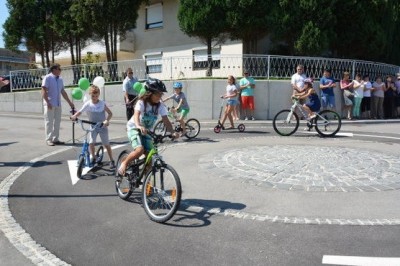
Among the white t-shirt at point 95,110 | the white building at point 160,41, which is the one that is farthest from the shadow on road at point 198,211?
the white building at point 160,41

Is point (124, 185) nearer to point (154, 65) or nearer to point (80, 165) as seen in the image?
point (80, 165)

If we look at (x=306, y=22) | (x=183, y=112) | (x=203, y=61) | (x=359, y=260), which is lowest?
(x=359, y=260)

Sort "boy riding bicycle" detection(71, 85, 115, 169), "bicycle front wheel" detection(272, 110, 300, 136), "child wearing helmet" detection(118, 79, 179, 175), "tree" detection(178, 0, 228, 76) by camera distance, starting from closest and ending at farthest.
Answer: "child wearing helmet" detection(118, 79, 179, 175) < "boy riding bicycle" detection(71, 85, 115, 169) < "bicycle front wheel" detection(272, 110, 300, 136) < "tree" detection(178, 0, 228, 76)

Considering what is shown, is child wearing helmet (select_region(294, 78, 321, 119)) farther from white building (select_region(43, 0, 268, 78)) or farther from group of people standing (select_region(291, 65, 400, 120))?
white building (select_region(43, 0, 268, 78))

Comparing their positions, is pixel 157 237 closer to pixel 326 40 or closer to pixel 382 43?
pixel 326 40

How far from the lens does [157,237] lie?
175 inches

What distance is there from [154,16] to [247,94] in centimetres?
1377

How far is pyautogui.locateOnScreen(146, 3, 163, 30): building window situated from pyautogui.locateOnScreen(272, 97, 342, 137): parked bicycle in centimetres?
1653

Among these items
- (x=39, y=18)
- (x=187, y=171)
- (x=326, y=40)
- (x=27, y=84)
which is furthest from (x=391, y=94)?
(x=39, y=18)

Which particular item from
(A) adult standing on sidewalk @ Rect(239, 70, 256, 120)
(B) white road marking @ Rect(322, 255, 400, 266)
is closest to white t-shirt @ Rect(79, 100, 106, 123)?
(B) white road marking @ Rect(322, 255, 400, 266)

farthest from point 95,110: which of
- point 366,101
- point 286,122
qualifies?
point 366,101

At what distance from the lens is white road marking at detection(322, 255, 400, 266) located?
3787 millimetres

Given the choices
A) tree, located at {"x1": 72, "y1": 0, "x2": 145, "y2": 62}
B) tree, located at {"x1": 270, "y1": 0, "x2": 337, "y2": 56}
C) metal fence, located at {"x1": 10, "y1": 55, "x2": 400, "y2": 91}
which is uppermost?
tree, located at {"x1": 72, "y1": 0, "x2": 145, "y2": 62}

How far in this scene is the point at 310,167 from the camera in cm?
751
